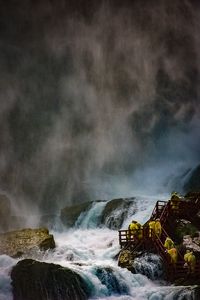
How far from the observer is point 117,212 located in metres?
42.6

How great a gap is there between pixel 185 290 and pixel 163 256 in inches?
189

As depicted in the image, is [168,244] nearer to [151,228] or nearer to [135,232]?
[151,228]

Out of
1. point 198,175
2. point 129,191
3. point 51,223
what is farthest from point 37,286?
point 129,191

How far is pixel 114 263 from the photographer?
27.3 meters

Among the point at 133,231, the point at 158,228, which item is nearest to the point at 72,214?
the point at 133,231

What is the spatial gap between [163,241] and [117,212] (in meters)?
15.2

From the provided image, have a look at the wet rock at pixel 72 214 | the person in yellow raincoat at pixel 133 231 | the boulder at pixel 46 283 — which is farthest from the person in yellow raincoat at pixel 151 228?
the wet rock at pixel 72 214

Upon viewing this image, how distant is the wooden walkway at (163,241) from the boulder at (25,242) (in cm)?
597

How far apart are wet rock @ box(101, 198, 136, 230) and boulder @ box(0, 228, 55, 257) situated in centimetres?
1048

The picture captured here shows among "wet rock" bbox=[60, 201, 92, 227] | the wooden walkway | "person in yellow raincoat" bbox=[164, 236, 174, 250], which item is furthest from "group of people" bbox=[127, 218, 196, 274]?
"wet rock" bbox=[60, 201, 92, 227]

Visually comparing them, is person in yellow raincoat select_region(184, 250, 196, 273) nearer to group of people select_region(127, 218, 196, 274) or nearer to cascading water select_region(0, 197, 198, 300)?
group of people select_region(127, 218, 196, 274)

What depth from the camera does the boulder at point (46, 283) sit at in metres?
20.4

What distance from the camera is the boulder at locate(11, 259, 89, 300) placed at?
20.4 metres

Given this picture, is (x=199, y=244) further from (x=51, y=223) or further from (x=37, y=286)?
(x=51, y=223)
